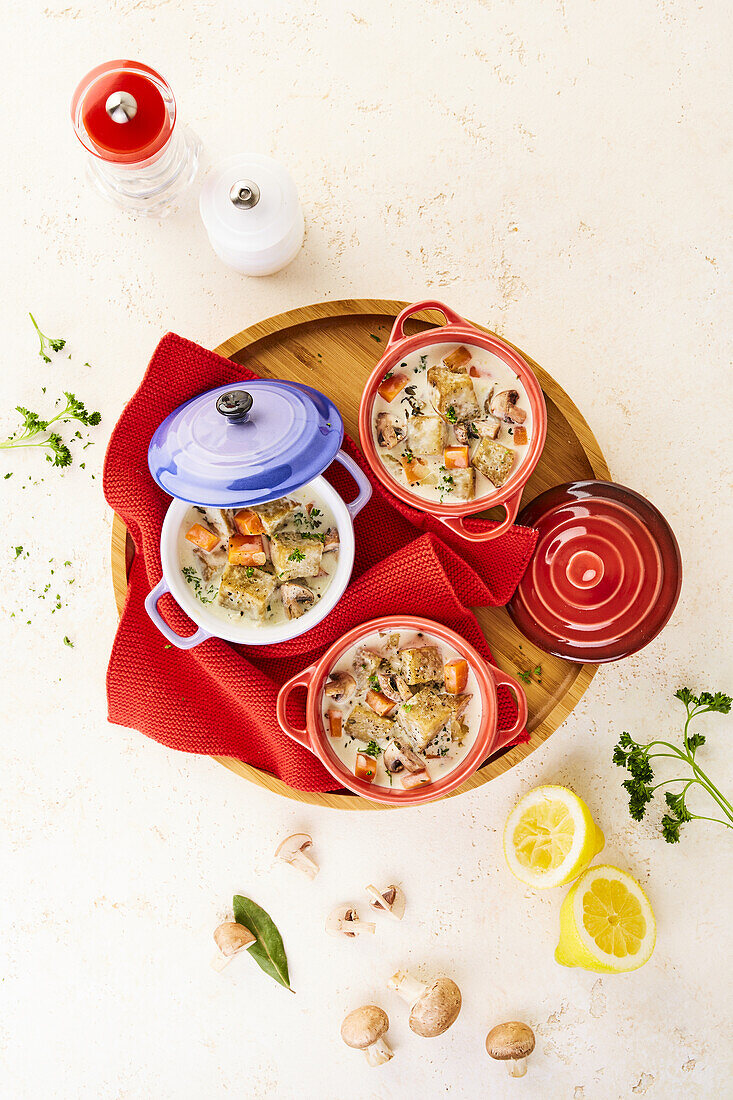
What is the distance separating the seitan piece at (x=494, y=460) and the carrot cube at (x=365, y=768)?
2.81 ft

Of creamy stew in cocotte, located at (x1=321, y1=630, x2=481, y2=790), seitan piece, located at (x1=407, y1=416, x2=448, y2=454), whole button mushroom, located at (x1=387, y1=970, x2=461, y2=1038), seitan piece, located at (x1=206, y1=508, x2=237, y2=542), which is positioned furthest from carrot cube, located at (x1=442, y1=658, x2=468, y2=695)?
whole button mushroom, located at (x1=387, y1=970, x2=461, y2=1038)

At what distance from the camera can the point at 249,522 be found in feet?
6.75

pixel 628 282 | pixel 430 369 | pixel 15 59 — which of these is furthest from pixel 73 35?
pixel 628 282

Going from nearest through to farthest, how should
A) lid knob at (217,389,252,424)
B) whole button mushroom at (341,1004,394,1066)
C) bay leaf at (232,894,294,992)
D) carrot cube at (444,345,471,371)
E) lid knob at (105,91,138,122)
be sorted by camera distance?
lid knob at (217,389,252,424) → lid knob at (105,91,138,122) → carrot cube at (444,345,471,371) → whole button mushroom at (341,1004,394,1066) → bay leaf at (232,894,294,992)

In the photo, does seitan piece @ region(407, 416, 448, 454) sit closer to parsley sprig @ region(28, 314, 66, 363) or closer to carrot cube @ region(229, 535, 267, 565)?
carrot cube @ region(229, 535, 267, 565)

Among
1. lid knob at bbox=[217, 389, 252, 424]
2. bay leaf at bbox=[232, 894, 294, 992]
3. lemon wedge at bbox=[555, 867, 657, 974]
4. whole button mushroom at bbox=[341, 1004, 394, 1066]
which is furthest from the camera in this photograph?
bay leaf at bbox=[232, 894, 294, 992]

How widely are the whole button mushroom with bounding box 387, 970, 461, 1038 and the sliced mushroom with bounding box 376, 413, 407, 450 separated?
5.60 ft

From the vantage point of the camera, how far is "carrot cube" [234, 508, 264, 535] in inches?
81.0

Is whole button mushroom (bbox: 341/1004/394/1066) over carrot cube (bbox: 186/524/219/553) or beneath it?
beneath

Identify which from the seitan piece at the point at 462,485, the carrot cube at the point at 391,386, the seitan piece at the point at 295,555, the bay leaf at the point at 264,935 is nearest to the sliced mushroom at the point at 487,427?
the seitan piece at the point at 462,485

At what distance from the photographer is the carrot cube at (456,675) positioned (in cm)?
210

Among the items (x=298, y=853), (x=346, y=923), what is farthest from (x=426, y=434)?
(x=346, y=923)

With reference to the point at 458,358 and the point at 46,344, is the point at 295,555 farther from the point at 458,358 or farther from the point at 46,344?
the point at 46,344

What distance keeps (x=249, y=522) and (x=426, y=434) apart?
0.55 m
